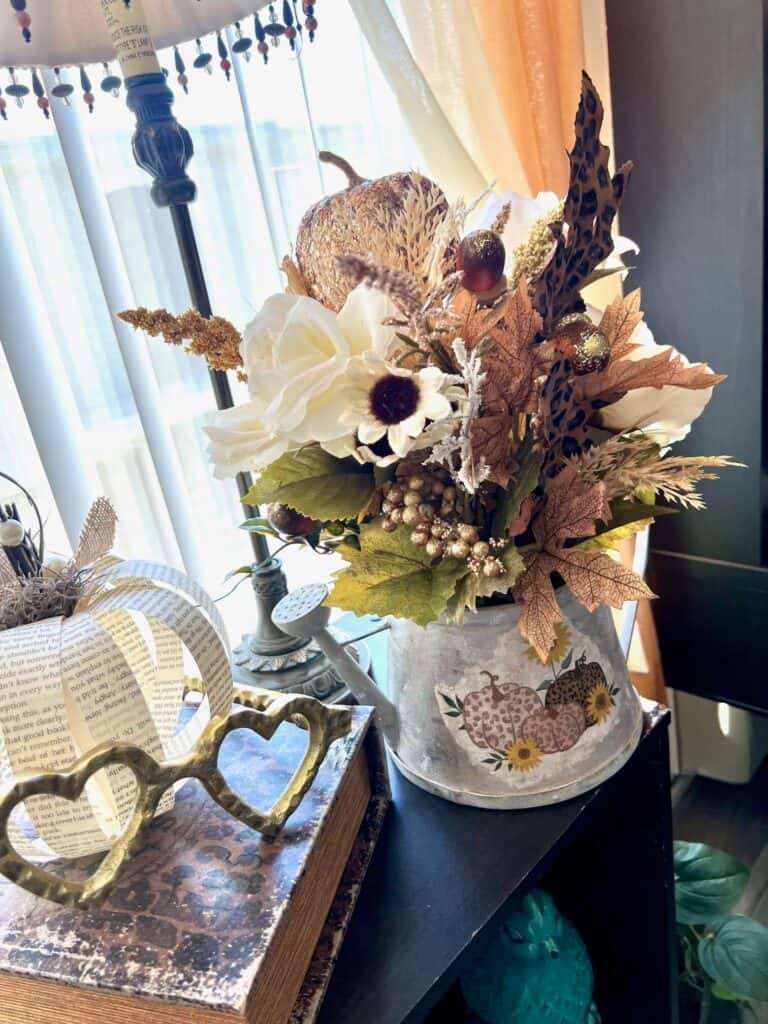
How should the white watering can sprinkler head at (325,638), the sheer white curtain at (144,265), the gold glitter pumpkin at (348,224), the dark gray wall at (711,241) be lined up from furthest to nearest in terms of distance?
the dark gray wall at (711,241)
the sheer white curtain at (144,265)
the white watering can sprinkler head at (325,638)
the gold glitter pumpkin at (348,224)

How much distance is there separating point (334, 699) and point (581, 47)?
36.8 inches

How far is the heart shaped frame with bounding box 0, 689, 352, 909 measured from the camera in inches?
16.3

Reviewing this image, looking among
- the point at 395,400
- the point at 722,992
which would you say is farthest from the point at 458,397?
the point at 722,992

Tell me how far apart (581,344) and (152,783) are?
37cm

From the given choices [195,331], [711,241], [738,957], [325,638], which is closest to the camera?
[195,331]

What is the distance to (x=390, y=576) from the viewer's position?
0.52 meters

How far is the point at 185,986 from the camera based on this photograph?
41cm

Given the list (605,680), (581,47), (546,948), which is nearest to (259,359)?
(605,680)

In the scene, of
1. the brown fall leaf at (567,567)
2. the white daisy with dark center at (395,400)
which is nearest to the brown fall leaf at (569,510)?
the brown fall leaf at (567,567)

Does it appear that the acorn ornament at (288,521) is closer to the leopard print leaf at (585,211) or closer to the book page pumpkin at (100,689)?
the book page pumpkin at (100,689)

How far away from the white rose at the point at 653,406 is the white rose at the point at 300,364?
0.55 ft

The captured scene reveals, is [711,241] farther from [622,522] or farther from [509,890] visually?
[509,890]

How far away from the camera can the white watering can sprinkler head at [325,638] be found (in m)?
0.60

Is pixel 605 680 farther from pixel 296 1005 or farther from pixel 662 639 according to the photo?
pixel 662 639
